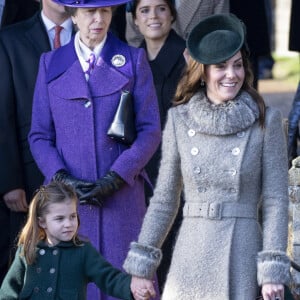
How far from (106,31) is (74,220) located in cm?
133

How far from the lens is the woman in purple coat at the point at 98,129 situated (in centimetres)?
733

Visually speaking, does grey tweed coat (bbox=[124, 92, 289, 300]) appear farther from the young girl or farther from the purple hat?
the purple hat

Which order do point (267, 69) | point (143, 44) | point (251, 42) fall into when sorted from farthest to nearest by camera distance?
point (267, 69)
point (251, 42)
point (143, 44)

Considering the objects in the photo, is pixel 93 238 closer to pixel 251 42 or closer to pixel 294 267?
pixel 294 267

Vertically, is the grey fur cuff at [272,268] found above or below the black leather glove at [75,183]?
below

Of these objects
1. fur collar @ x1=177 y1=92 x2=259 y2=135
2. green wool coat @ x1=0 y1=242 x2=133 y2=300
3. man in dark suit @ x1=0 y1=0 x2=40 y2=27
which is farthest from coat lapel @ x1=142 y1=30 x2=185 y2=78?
green wool coat @ x1=0 y1=242 x2=133 y2=300

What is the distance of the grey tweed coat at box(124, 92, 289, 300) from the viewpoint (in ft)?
20.5

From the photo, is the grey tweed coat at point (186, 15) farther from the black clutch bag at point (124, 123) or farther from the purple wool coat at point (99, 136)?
the black clutch bag at point (124, 123)

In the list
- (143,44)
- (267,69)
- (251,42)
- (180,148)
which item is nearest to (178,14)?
(143,44)

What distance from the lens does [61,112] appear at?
7.41 m

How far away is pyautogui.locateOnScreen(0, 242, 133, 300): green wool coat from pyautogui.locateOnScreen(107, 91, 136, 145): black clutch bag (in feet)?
2.99

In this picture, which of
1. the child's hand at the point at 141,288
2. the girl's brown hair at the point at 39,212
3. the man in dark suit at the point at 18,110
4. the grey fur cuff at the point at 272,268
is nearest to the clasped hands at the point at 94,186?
the girl's brown hair at the point at 39,212

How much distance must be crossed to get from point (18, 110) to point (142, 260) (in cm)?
188

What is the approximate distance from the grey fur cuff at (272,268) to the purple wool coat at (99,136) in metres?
1.29
